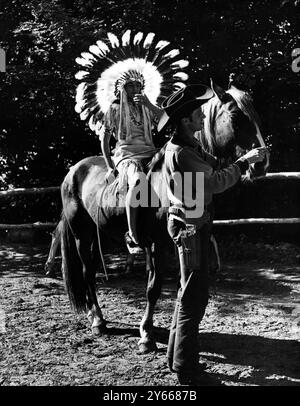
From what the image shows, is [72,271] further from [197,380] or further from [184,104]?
[184,104]

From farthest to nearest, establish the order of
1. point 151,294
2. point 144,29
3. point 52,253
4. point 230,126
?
point 144,29
point 52,253
point 151,294
point 230,126

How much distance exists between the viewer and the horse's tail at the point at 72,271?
15.5ft

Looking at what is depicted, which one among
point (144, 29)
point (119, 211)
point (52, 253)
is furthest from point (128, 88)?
point (144, 29)

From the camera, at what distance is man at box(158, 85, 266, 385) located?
3.07m

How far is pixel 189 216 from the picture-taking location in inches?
123

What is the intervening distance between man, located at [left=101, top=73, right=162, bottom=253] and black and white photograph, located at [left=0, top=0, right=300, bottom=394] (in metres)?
0.01

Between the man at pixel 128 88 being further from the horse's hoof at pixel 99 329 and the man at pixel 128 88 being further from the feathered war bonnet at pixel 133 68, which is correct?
the horse's hoof at pixel 99 329

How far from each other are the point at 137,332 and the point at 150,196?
4.00 ft

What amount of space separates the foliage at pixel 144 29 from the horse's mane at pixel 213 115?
3000 mm

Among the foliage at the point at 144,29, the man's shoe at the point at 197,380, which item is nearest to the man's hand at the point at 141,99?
the man's shoe at the point at 197,380

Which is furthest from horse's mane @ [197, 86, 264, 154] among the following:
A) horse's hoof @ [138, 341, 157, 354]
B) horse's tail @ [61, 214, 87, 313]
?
horse's tail @ [61, 214, 87, 313]

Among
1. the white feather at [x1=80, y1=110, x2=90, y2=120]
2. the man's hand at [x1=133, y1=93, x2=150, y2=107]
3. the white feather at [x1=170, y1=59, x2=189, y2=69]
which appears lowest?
the white feather at [x1=80, y1=110, x2=90, y2=120]

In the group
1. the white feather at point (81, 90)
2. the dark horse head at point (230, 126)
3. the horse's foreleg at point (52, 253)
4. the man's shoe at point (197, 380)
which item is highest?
the white feather at point (81, 90)

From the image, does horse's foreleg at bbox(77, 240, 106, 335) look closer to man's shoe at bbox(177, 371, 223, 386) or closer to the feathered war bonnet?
the feathered war bonnet
